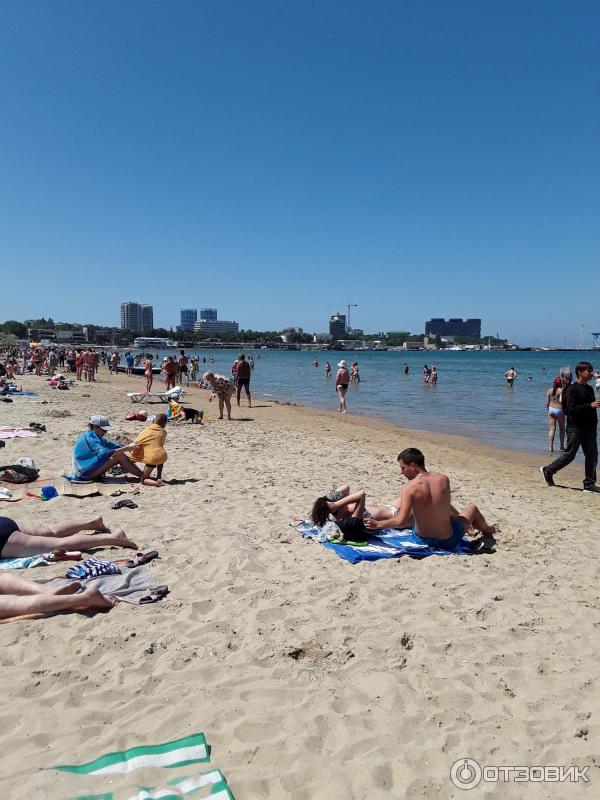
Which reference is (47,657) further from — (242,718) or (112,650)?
(242,718)

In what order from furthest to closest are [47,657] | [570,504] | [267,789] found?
[570,504]
[47,657]
[267,789]

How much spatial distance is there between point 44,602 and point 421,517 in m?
3.20

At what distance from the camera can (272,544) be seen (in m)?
5.14

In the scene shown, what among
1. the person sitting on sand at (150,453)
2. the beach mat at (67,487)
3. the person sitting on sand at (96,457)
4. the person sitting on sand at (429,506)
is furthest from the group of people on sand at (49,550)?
the person sitting on sand at (429,506)

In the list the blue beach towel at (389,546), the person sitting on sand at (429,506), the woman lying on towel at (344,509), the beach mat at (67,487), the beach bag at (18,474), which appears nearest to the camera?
the blue beach towel at (389,546)

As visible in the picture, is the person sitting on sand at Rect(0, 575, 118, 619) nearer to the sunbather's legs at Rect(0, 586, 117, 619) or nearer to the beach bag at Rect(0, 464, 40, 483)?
the sunbather's legs at Rect(0, 586, 117, 619)

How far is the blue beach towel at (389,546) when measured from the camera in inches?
193

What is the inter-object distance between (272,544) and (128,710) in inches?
96.4

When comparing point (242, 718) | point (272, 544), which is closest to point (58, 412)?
point (272, 544)

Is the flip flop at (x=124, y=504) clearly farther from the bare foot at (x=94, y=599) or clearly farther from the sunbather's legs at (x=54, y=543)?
the bare foot at (x=94, y=599)

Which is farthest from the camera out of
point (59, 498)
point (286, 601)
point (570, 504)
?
point (570, 504)

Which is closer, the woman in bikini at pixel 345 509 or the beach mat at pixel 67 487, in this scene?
the woman in bikini at pixel 345 509

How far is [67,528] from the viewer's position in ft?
16.2

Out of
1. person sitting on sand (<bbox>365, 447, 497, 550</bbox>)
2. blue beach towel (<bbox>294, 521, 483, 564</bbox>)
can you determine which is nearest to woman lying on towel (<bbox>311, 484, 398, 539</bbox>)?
blue beach towel (<bbox>294, 521, 483, 564</bbox>)
